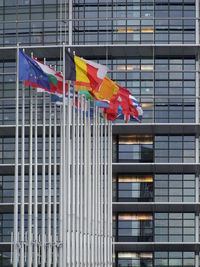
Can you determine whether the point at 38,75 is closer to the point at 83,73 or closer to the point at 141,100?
the point at 83,73

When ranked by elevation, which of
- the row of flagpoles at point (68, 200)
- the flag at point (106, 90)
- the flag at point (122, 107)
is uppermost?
the flag at point (106, 90)

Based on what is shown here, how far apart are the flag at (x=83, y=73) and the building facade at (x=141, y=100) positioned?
41874 millimetres

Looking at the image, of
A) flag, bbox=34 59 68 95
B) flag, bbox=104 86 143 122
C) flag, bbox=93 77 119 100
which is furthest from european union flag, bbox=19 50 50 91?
flag, bbox=104 86 143 122

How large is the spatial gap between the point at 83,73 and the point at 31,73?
451 cm

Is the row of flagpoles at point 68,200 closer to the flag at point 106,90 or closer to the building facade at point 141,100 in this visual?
the flag at point 106,90

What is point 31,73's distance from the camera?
54.3 metres

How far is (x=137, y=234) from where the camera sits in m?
102

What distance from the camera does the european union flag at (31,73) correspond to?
176 feet

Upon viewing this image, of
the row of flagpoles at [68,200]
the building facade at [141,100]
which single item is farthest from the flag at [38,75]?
the building facade at [141,100]

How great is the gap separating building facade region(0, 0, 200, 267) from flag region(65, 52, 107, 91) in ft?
137

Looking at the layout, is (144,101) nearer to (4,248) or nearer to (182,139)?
(182,139)

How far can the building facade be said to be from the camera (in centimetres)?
10112

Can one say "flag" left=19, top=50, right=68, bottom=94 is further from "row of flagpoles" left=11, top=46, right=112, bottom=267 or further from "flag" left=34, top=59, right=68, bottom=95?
"row of flagpoles" left=11, top=46, right=112, bottom=267

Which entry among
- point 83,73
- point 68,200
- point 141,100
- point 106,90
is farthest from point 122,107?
point 141,100
